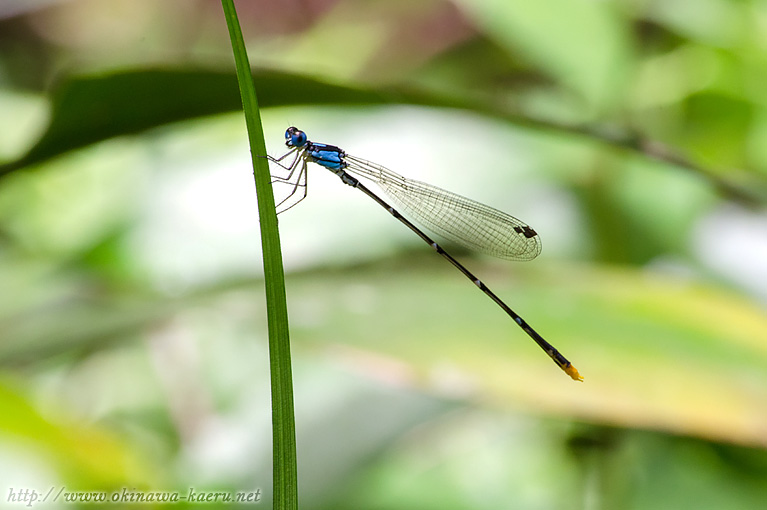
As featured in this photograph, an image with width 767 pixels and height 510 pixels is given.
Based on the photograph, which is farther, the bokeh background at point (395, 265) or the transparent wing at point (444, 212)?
the transparent wing at point (444, 212)

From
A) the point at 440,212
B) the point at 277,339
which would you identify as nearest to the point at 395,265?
the point at 440,212

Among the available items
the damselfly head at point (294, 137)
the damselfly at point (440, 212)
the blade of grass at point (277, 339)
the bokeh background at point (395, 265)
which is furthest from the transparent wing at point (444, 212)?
the blade of grass at point (277, 339)

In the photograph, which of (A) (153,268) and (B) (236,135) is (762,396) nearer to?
(A) (153,268)

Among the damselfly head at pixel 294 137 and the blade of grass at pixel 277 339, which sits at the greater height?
the damselfly head at pixel 294 137

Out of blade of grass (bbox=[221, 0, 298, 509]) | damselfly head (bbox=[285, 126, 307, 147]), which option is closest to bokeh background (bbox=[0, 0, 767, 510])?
damselfly head (bbox=[285, 126, 307, 147])

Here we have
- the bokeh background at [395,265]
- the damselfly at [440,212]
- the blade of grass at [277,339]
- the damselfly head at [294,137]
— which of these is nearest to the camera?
the blade of grass at [277,339]

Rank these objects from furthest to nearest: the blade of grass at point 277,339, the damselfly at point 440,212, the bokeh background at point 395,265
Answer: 1. the damselfly at point 440,212
2. the bokeh background at point 395,265
3. the blade of grass at point 277,339

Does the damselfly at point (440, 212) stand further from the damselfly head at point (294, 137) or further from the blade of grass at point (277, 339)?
the blade of grass at point (277, 339)
